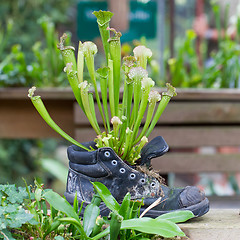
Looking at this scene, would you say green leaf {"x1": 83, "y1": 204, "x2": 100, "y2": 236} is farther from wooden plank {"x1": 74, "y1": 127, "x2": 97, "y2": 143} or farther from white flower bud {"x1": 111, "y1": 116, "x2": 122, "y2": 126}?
wooden plank {"x1": 74, "y1": 127, "x2": 97, "y2": 143}

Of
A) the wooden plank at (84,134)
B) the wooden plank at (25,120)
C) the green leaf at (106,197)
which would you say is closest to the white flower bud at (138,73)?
the green leaf at (106,197)

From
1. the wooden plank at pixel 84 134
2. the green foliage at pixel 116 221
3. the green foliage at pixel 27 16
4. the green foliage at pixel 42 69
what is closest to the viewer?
the green foliage at pixel 116 221

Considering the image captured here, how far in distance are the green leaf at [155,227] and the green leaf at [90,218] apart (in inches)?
2.7

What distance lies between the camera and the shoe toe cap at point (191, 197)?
0.90 m

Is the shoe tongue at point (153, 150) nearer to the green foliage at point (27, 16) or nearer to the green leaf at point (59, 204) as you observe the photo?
the green leaf at point (59, 204)

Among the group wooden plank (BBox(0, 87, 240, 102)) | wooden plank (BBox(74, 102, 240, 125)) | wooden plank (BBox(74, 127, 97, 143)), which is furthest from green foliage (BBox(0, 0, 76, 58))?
wooden plank (BBox(74, 102, 240, 125))

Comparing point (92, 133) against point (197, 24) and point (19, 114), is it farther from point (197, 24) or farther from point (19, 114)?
point (197, 24)

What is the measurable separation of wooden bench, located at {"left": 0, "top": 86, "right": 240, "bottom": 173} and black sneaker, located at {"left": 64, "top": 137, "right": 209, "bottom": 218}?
1089mm

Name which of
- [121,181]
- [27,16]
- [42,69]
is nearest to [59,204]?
[121,181]

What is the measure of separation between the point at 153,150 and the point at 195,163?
1231 mm

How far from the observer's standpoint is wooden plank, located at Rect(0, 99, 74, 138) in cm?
210

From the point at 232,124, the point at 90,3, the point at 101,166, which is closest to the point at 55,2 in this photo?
the point at 90,3

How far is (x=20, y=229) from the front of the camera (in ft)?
2.58

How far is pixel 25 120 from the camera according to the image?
2.14m
